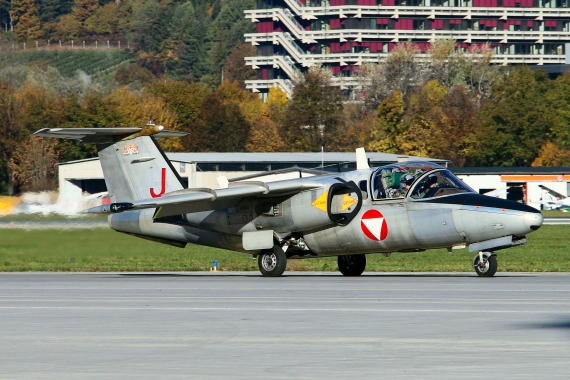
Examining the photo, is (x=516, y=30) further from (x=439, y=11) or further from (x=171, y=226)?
(x=171, y=226)

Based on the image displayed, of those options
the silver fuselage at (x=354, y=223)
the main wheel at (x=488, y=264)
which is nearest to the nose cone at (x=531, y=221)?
the silver fuselage at (x=354, y=223)

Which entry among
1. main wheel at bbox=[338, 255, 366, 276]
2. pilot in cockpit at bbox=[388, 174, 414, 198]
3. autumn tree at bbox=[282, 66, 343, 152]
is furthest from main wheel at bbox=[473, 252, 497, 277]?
autumn tree at bbox=[282, 66, 343, 152]

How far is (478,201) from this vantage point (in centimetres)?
2416

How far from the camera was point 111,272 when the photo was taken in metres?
31.0

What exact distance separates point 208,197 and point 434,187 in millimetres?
5030

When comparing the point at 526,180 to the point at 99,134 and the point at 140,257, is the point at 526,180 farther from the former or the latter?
the point at 99,134

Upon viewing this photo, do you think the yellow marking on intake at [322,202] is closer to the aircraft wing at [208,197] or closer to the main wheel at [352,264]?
the aircraft wing at [208,197]

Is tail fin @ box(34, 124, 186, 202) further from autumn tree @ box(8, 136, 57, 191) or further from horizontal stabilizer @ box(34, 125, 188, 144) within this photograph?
autumn tree @ box(8, 136, 57, 191)

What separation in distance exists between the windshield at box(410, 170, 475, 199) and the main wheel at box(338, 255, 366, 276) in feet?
10.0

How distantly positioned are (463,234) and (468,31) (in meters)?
169

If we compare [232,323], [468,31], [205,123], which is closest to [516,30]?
[468,31]

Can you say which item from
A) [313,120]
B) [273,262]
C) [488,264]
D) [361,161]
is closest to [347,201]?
[361,161]

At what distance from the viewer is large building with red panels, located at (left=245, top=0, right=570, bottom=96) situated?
184375mm

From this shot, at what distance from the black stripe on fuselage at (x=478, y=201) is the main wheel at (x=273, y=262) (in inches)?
148
